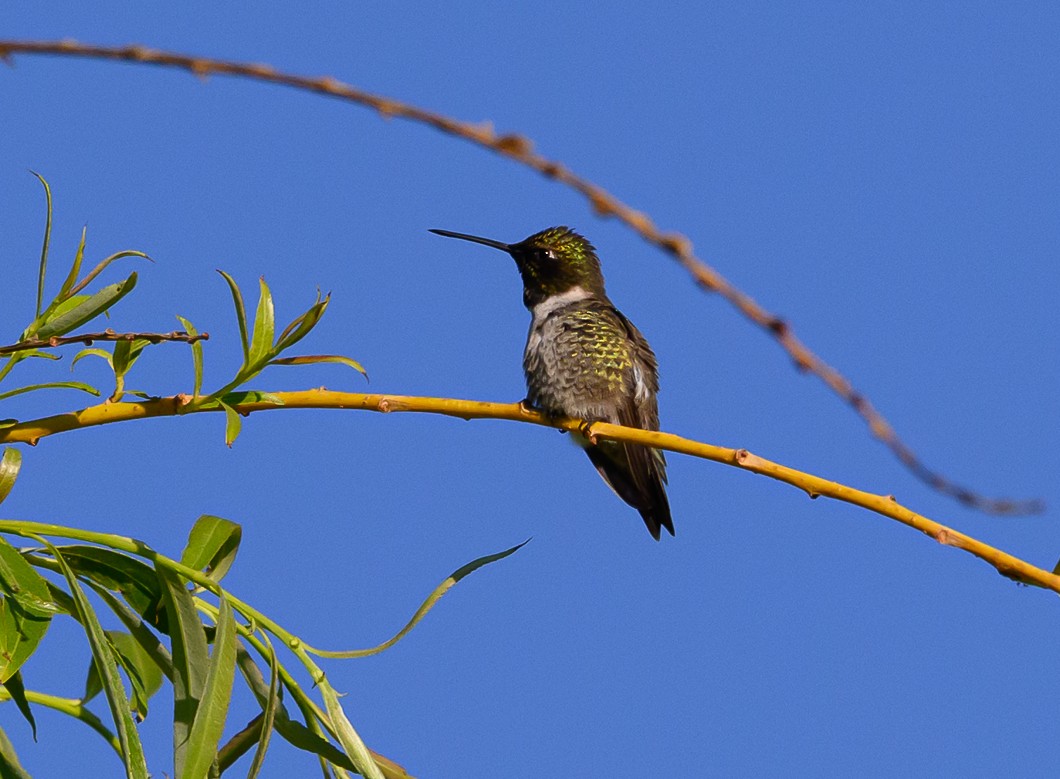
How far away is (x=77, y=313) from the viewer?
1945 millimetres

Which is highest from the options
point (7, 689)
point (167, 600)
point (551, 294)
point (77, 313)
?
point (551, 294)

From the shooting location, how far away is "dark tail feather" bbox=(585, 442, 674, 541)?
188 inches

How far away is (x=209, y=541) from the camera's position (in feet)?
6.52

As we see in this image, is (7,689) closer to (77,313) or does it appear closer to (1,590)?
(1,590)

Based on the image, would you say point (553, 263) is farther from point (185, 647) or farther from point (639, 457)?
point (185, 647)

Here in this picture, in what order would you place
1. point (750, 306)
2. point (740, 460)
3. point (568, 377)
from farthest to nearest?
point (568, 377), point (740, 460), point (750, 306)

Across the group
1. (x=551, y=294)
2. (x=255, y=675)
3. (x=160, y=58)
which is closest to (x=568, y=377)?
(x=551, y=294)

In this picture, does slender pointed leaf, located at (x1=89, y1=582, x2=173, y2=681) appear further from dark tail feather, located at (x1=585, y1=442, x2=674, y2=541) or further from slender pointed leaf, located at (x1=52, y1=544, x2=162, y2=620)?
dark tail feather, located at (x1=585, y1=442, x2=674, y2=541)

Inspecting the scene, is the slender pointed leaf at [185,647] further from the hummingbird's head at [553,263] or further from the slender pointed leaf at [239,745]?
the hummingbird's head at [553,263]

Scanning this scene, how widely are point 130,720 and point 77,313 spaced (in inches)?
23.4

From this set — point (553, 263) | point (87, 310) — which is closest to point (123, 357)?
point (87, 310)

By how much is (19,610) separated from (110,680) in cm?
17

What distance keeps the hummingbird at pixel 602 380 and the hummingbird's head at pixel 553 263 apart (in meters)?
0.07

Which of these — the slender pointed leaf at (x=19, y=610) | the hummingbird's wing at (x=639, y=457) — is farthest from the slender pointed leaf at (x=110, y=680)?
the hummingbird's wing at (x=639, y=457)
